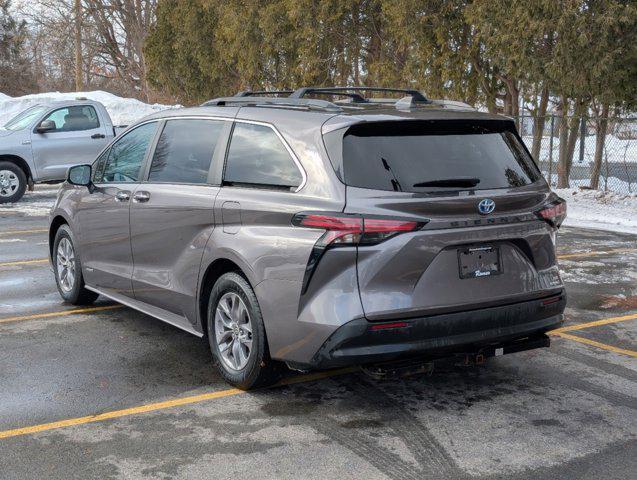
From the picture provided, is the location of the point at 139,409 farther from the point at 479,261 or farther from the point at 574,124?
the point at 574,124

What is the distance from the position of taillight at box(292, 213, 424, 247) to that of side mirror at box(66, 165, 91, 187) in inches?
124

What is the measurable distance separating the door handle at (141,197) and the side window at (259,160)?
92cm

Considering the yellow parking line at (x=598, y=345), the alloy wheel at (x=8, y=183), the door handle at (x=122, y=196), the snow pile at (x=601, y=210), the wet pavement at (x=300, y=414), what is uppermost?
the door handle at (x=122, y=196)

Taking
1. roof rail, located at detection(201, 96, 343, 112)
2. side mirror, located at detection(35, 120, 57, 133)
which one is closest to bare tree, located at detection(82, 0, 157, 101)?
side mirror, located at detection(35, 120, 57, 133)

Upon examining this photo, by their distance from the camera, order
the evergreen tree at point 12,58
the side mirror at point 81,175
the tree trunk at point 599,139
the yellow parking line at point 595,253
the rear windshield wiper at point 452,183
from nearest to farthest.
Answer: the rear windshield wiper at point 452,183 < the side mirror at point 81,175 < the yellow parking line at point 595,253 < the tree trunk at point 599,139 < the evergreen tree at point 12,58

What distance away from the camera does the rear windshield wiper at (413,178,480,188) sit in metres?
4.71

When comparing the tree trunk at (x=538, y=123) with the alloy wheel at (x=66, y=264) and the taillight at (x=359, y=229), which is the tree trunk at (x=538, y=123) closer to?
the alloy wheel at (x=66, y=264)

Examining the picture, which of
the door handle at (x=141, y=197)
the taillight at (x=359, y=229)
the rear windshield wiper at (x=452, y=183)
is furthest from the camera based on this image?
the door handle at (x=141, y=197)

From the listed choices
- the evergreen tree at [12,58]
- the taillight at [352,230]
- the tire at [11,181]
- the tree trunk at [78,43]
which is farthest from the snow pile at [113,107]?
the taillight at [352,230]

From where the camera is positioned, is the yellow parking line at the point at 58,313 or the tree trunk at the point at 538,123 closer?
the yellow parking line at the point at 58,313

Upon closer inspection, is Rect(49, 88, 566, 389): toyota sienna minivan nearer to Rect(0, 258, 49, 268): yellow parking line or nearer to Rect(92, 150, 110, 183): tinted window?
Rect(92, 150, 110, 183): tinted window

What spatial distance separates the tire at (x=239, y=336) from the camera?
4.96 metres

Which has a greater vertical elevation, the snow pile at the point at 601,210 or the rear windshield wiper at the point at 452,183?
the rear windshield wiper at the point at 452,183

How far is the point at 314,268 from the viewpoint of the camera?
15.0ft
